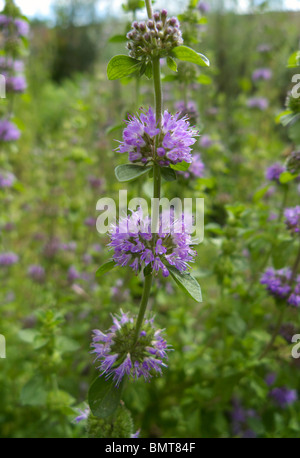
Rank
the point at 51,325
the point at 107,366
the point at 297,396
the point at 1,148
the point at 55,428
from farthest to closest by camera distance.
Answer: the point at 1,148
the point at 297,396
the point at 55,428
the point at 51,325
the point at 107,366

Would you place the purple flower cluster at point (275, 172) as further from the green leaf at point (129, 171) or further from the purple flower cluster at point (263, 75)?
the purple flower cluster at point (263, 75)

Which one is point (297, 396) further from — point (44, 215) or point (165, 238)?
point (44, 215)

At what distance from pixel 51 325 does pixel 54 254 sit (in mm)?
1857

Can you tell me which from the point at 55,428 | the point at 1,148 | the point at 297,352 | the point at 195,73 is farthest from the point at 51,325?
the point at 1,148

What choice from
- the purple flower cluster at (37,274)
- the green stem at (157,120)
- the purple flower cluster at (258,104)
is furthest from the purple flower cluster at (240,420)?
the purple flower cluster at (258,104)

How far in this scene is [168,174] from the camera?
5.18 ft

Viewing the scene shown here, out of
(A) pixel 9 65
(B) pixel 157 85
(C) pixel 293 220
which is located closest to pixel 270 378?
(C) pixel 293 220

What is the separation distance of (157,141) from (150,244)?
0.45 m

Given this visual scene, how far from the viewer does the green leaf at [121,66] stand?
4.95 feet

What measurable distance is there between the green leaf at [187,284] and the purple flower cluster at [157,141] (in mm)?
480

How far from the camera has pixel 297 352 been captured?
2799 mm

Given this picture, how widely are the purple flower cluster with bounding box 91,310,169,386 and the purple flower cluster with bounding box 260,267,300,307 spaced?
1101 mm

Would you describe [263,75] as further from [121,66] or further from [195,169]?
[121,66]

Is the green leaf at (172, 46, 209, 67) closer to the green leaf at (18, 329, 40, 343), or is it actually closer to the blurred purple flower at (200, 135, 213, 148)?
the green leaf at (18, 329, 40, 343)
